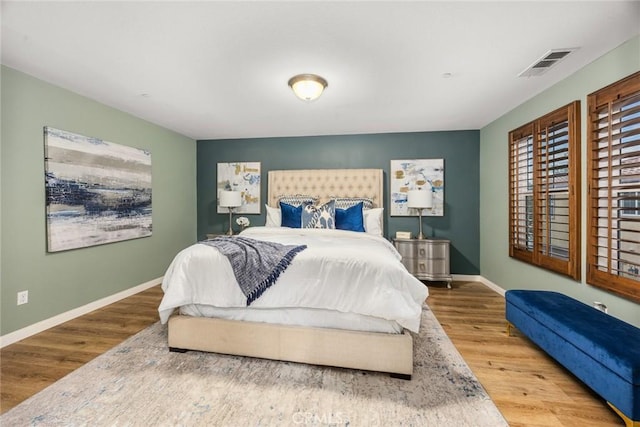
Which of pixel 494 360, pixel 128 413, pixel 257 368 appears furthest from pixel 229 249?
pixel 494 360

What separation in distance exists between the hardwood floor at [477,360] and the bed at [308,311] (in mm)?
659

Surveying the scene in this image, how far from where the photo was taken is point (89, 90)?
2.92 m

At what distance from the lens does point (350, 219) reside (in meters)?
3.88

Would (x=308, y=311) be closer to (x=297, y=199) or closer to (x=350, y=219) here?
(x=350, y=219)

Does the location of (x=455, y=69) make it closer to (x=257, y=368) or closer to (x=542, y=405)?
(x=542, y=405)

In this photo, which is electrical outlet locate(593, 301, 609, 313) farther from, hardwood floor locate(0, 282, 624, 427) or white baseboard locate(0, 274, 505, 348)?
white baseboard locate(0, 274, 505, 348)

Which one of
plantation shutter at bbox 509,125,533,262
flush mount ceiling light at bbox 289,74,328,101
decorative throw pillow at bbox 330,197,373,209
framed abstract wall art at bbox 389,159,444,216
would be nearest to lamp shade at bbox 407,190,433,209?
framed abstract wall art at bbox 389,159,444,216

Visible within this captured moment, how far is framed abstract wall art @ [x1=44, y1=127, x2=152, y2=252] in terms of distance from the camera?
2.78m

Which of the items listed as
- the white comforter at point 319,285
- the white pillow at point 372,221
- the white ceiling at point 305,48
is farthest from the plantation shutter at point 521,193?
the white comforter at point 319,285

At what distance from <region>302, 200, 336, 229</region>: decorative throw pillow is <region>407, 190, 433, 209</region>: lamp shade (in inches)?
47.2

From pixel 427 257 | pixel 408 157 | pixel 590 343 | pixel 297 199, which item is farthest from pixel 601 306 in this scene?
pixel 297 199

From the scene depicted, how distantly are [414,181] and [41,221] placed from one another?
457cm

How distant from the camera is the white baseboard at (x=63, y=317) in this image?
2453mm

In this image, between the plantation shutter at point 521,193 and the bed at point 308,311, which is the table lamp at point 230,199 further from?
the plantation shutter at point 521,193
